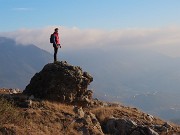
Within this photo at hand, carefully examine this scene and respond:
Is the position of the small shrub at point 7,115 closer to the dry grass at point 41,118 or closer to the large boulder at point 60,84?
the dry grass at point 41,118

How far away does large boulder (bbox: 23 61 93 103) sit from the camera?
1204 inches

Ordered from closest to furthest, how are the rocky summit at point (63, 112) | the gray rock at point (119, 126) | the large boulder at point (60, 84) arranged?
the rocky summit at point (63, 112) < the gray rock at point (119, 126) < the large boulder at point (60, 84)

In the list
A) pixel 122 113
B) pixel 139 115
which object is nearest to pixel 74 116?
pixel 122 113

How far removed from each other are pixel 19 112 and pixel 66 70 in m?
7.26

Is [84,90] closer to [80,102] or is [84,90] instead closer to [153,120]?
[80,102]

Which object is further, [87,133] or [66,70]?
[66,70]

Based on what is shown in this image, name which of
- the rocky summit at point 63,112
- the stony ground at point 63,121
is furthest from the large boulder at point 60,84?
the stony ground at point 63,121

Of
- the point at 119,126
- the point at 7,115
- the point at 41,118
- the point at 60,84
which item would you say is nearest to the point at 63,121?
the point at 41,118

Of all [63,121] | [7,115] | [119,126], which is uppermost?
[7,115]

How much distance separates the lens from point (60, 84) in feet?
101

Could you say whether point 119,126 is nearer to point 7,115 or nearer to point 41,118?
point 41,118

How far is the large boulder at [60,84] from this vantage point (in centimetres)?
3059

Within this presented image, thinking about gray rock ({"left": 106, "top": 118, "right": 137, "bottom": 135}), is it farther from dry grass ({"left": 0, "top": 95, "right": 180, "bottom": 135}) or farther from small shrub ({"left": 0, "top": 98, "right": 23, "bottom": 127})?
small shrub ({"left": 0, "top": 98, "right": 23, "bottom": 127})

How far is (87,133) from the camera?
25203 millimetres
